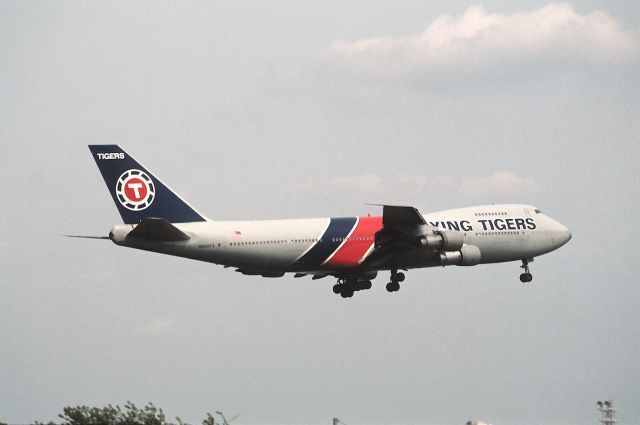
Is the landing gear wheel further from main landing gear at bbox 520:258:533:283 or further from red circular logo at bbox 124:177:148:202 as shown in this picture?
red circular logo at bbox 124:177:148:202

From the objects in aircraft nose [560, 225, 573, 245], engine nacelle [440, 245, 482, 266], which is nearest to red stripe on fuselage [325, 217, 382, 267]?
engine nacelle [440, 245, 482, 266]

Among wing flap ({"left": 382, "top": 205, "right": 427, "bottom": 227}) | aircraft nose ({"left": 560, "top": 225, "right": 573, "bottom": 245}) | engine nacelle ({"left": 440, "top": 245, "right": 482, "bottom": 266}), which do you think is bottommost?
engine nacelle ({"left": 440, "top": 245, "right": 482, "bottom": 266})

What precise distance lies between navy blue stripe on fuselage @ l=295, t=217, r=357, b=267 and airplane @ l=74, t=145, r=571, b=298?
62mm

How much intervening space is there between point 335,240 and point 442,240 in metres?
6.70

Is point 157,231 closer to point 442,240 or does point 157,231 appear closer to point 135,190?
point 135,190

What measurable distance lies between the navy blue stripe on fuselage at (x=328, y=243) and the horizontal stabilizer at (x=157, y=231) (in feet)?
27.5

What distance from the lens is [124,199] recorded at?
71.9 m

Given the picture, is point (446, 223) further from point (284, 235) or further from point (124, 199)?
point (124, 199)

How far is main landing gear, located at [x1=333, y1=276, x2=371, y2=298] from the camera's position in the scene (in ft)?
Result: 263

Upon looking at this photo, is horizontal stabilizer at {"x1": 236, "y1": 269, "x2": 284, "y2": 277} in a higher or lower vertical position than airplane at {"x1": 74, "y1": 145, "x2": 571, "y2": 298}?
lower

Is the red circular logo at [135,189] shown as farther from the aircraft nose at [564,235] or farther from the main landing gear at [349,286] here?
the aircraft nose at [564,235]

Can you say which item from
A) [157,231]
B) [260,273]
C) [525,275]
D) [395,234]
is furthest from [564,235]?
[157,231]

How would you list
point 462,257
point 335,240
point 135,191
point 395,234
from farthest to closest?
point 462,257
point 395,234
point 335,240
point 135,191

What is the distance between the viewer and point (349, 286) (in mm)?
80375
